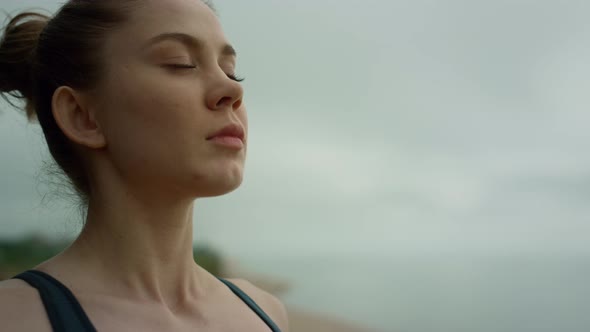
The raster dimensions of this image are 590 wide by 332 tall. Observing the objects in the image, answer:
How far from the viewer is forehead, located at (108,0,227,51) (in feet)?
3.64

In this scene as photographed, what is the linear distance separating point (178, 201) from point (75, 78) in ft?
1.11

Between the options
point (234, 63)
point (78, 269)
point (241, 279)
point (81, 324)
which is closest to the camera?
point (81, 324)

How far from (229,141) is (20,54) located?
0.58 m

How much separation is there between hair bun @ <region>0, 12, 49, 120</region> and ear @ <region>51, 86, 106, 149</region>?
172 mm

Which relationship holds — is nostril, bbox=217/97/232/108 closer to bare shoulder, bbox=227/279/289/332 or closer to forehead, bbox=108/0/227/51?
forehead, bbox=108/0/227/51

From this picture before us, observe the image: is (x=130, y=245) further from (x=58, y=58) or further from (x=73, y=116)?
(x=58, y=58)

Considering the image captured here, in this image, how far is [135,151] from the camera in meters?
1.07

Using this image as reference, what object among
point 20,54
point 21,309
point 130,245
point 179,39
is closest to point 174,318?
point 130,245

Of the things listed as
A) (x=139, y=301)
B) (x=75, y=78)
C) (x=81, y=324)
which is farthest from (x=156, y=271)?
(x=75, y=78)

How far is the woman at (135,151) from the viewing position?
3.43 feet

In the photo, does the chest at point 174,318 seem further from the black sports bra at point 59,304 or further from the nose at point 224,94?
the nose at point 224,94

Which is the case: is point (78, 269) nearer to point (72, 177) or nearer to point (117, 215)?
point (117, 215)

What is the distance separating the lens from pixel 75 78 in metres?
1.15

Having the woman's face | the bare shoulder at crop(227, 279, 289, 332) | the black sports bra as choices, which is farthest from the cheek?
the bare shoulder at crop(227, 279, 289, 332)
